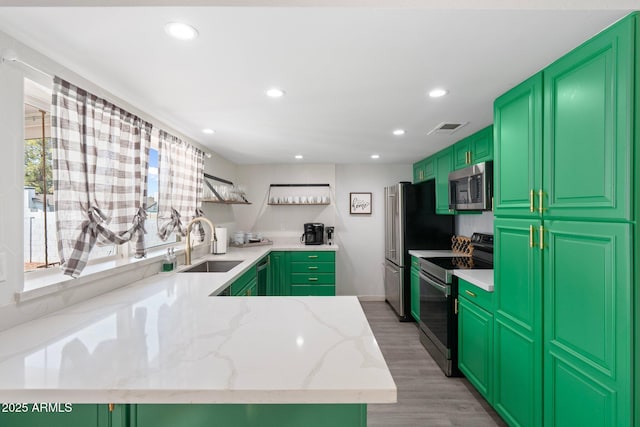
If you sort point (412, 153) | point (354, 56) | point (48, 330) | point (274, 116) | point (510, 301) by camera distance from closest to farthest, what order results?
point (48, 330) → point (354, 56) → point (510, 301) → point (274, 116) → point (412, 153)

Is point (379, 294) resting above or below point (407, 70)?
below

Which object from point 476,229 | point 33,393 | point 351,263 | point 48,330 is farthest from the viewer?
point 351,263

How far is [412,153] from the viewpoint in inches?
156

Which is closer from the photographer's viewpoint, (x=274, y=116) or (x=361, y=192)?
(x=274, y=116)

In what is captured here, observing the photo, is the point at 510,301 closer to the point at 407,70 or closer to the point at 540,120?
the point at 540,120

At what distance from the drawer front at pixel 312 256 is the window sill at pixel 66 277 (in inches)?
86.5

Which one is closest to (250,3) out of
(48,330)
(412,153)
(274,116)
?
(274,116)

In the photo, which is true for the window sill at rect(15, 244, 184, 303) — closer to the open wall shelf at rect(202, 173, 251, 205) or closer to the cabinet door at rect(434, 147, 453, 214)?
the open wall shelf at rect(202, 173, 251, 205)

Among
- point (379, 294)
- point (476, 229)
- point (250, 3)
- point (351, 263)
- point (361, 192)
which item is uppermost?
point (250, 3)

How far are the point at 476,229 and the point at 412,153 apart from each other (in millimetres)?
1251

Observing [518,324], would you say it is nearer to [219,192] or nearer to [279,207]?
[219,192]

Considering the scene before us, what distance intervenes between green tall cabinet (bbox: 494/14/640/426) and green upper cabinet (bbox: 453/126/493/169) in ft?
2.51

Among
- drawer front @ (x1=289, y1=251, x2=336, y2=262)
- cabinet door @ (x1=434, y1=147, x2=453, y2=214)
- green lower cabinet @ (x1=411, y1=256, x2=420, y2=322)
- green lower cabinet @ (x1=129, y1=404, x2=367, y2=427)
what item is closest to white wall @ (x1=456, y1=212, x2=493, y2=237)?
cabinet door @ (x1=434, y1=147, x2=453, y2=214)

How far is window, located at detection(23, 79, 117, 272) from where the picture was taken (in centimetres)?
155
